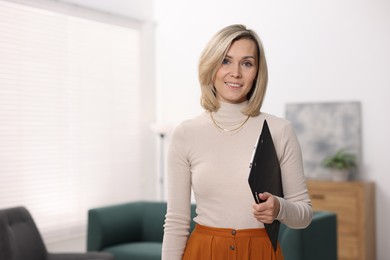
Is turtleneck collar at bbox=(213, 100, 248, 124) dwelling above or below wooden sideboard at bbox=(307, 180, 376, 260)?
above

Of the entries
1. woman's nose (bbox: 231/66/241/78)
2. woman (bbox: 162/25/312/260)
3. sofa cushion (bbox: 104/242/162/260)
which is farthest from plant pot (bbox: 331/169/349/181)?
woman's nose (bbox: 231/66/241/78)

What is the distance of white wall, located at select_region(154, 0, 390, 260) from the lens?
248 inches

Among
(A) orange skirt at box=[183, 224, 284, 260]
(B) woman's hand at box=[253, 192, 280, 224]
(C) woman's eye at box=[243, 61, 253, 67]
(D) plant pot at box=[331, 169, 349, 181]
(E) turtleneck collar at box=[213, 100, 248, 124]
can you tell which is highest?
(C) woman's eye at box=[243, 61, 253, 67]

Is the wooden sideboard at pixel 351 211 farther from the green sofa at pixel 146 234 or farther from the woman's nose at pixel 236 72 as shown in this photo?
the woman's nose at pixel 236 72

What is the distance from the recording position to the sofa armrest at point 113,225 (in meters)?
5.59

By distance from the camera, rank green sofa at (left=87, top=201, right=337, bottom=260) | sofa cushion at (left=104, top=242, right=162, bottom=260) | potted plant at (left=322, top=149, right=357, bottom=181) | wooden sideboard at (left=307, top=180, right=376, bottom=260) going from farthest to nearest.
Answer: potted plant at (left=322, top=149, right=357, bottom=181) < wooden sideboard at (left=307, top=180, right=376, bottom=260) < sofa cushion at (left=104, top=242, right=162, bottom=260) < green sofa at (left=87, top=201, right=337, bottom=260)

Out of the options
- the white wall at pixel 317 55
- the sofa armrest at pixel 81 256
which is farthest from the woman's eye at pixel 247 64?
the white wall at pixel 317 55

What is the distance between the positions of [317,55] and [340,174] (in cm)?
135

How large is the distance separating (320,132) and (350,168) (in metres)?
0.53

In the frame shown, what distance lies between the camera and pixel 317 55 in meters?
6.70

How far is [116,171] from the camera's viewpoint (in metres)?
7.20

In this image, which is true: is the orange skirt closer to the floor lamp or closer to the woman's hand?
the woman's hand

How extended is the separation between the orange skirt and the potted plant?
15.2 feet

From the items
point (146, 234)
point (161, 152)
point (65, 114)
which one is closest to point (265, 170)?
point (146, 234)
